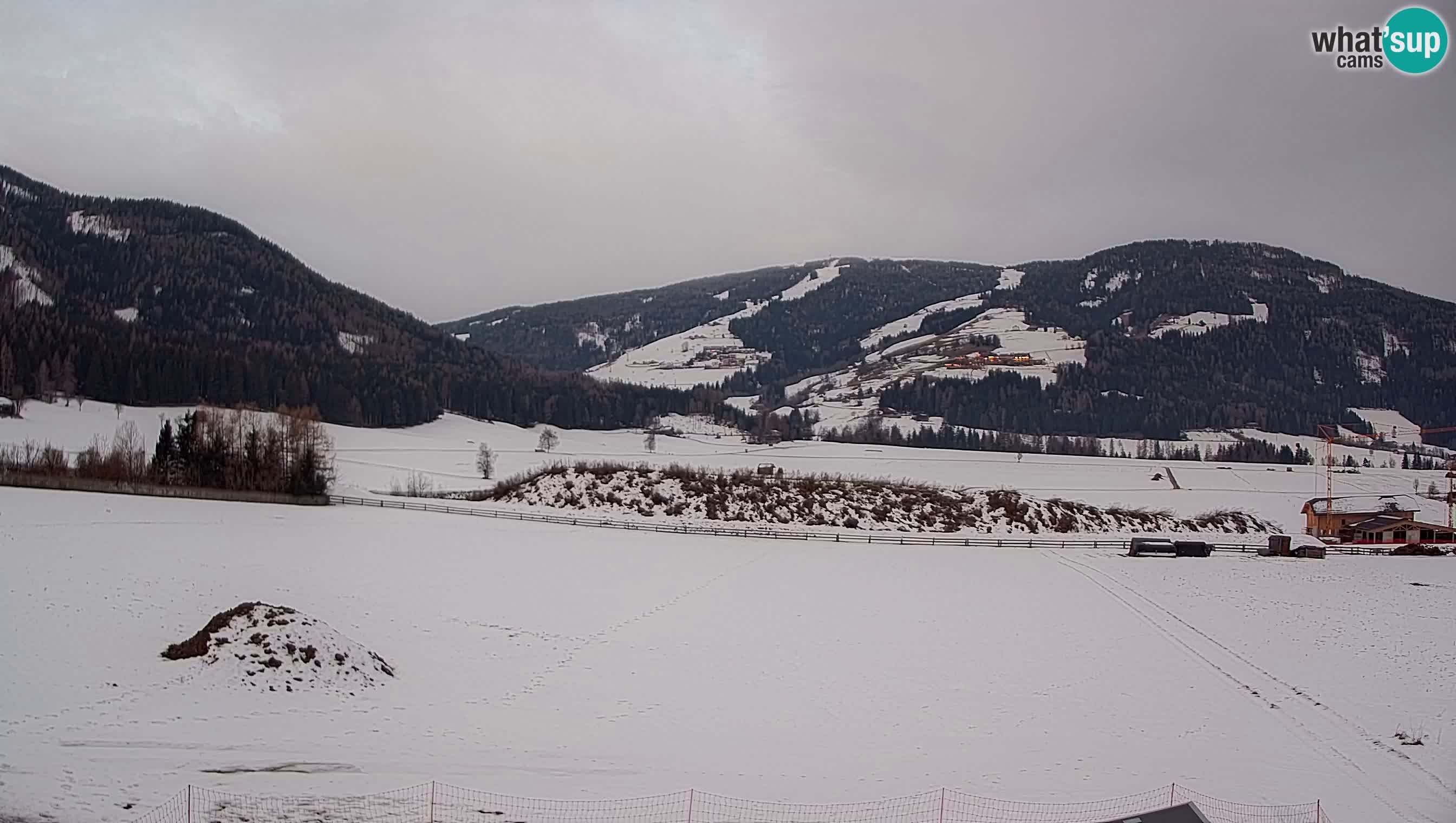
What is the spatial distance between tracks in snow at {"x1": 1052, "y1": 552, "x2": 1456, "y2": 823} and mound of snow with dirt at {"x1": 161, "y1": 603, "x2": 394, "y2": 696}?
1816 cm

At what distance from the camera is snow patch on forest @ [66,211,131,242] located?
6457 inches

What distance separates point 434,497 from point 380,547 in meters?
27.0

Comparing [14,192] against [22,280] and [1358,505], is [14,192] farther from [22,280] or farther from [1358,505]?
Answer: [1358,505]

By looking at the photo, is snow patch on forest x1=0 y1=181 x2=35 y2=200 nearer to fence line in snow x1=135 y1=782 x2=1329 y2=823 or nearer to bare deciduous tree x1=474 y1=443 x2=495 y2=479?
bare deciduous tree x1=474 y1=443 x2=495 y2=479

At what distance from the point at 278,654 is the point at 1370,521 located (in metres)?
71.8

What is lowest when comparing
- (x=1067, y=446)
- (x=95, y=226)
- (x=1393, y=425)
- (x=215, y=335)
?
(x=1067, y=446)

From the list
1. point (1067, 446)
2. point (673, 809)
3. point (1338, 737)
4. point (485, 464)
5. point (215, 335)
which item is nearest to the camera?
point (673, 809)

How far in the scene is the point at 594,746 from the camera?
604 inches

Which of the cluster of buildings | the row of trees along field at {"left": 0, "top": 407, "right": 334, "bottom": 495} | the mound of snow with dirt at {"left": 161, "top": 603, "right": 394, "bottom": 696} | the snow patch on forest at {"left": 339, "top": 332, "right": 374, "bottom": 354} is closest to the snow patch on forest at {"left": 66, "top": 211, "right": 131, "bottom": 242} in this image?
the snow patch on forest at {"left": 339, "top": 332, "right": 374, "bottom": 354}

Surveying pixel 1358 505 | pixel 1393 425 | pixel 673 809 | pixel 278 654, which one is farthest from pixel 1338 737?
pixel 1393 425

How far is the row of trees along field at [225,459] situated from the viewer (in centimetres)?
5453

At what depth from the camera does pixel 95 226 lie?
16575 centimetres

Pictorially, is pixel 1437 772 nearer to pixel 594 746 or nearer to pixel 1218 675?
pixel 1218 675

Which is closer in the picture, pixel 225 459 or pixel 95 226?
pixel 225 459
